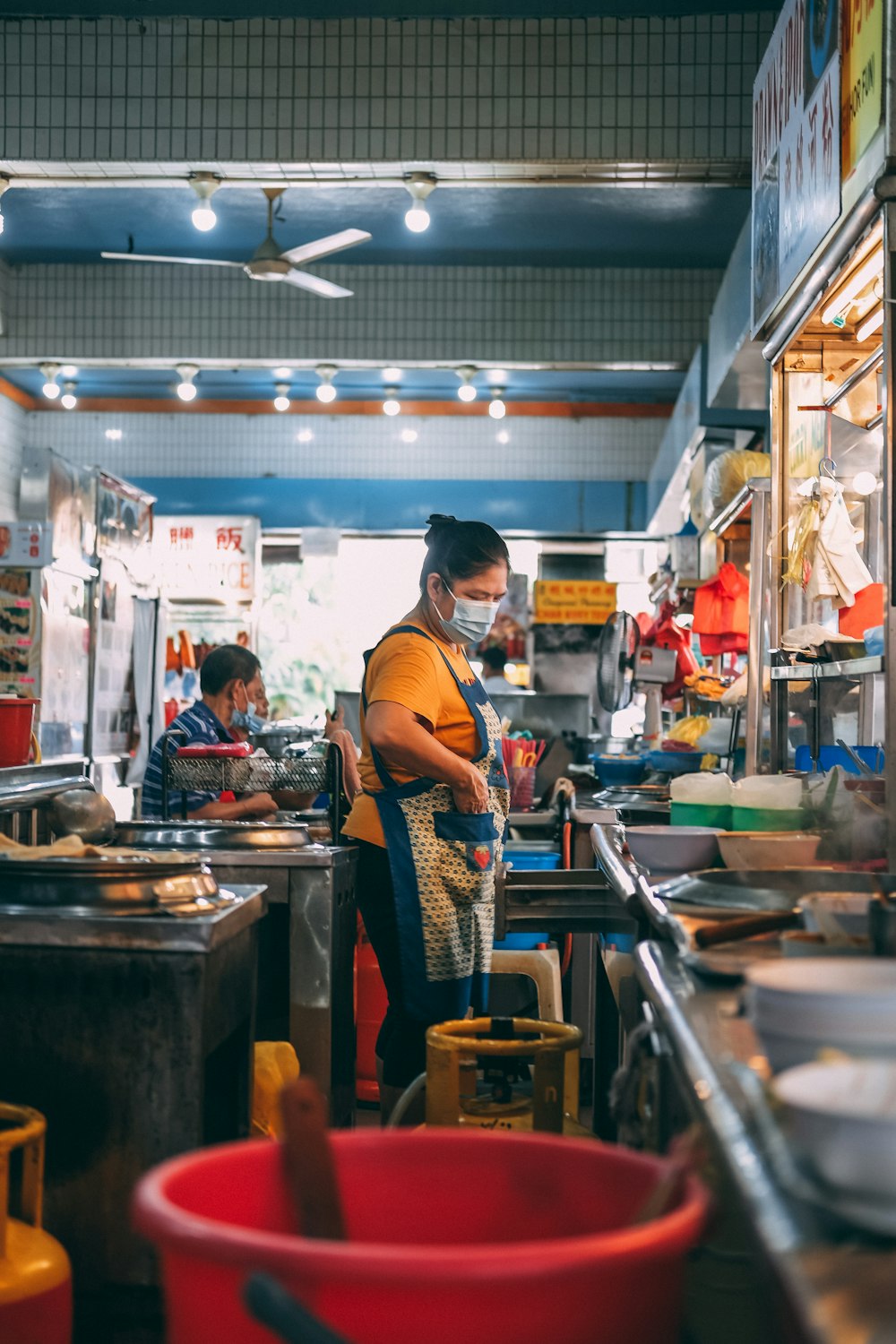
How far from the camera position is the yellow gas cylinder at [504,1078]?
2.38m

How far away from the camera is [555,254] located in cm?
830

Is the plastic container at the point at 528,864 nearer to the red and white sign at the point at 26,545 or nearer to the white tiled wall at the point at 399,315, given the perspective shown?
the red and white sign at the point at 26,545

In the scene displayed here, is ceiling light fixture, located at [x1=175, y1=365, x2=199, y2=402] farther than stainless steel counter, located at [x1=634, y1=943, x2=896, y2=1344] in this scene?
Yes

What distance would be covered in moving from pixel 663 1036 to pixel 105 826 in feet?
7.70

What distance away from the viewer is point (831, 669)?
2.60 meters

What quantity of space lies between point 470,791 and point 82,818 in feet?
3.69

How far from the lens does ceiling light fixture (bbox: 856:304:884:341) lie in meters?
2.96

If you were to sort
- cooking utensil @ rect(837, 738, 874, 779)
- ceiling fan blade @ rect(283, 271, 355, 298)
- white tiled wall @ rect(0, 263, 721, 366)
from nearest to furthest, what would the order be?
cooking utensil @ rect(837, 738, 874, 779)
ceiling fan blade @ rect(283, 271, 355, 298)
white tiled wall @ rect(0, 263, 721, 366)

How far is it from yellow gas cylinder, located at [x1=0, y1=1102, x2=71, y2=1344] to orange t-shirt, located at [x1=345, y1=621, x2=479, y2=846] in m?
1.36

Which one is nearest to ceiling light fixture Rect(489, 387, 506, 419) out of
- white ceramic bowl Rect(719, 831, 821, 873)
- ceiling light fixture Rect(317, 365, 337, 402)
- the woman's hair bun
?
ceiling light fixture Rect(317, 365, 337, 402)

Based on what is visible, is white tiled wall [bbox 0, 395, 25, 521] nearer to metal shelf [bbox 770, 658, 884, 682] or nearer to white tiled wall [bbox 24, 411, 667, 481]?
white tiled wall [bbox 24, 411, 667, 481]

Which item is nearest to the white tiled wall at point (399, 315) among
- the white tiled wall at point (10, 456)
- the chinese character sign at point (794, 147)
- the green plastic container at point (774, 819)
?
the white tiled wall at point (10, 456)

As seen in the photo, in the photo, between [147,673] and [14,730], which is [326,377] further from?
[14,730]

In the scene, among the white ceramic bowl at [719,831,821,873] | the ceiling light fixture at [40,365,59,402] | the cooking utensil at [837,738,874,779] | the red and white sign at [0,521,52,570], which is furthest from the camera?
the ceiling light fixture at [40,365,59,402]
